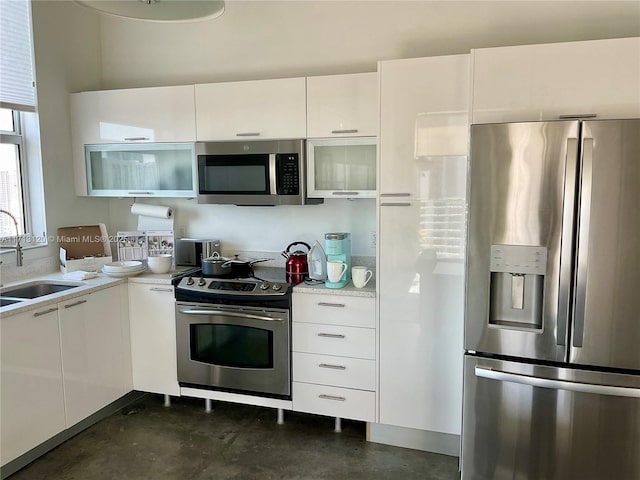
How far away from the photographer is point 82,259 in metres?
3.34

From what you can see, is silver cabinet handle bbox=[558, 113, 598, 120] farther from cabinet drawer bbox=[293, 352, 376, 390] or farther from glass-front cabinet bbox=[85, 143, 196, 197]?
glass-front cabinet bbox=[85, 143, 196, 197]

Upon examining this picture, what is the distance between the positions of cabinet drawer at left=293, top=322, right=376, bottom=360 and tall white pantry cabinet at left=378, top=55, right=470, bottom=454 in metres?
0.09

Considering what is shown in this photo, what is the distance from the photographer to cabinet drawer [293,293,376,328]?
274 centimetres

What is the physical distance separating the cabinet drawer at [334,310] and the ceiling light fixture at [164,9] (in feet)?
5.41

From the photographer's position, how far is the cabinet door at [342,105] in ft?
9.22

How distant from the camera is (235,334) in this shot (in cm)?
299

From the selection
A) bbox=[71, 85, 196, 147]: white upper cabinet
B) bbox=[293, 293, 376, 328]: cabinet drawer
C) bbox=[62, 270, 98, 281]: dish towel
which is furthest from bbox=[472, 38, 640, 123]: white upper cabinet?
bbox=[62, 270, 98, 281]: dish towel

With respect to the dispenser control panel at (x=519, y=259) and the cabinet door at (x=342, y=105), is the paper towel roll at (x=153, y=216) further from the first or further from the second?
the dispenser control panel at (x=519, y=259)

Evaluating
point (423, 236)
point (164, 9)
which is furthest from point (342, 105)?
point (164, 9)

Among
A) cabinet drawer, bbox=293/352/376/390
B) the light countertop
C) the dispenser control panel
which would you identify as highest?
the dispenser control panel

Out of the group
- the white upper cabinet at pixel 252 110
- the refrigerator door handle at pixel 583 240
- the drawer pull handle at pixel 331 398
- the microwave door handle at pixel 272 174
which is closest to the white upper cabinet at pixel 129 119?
the white upper cabinet at pixel 252 110

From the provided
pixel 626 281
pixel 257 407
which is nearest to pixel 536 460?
pixel 626 281

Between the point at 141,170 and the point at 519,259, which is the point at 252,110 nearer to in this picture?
the point at 141,170

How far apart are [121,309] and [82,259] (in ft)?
1.67
